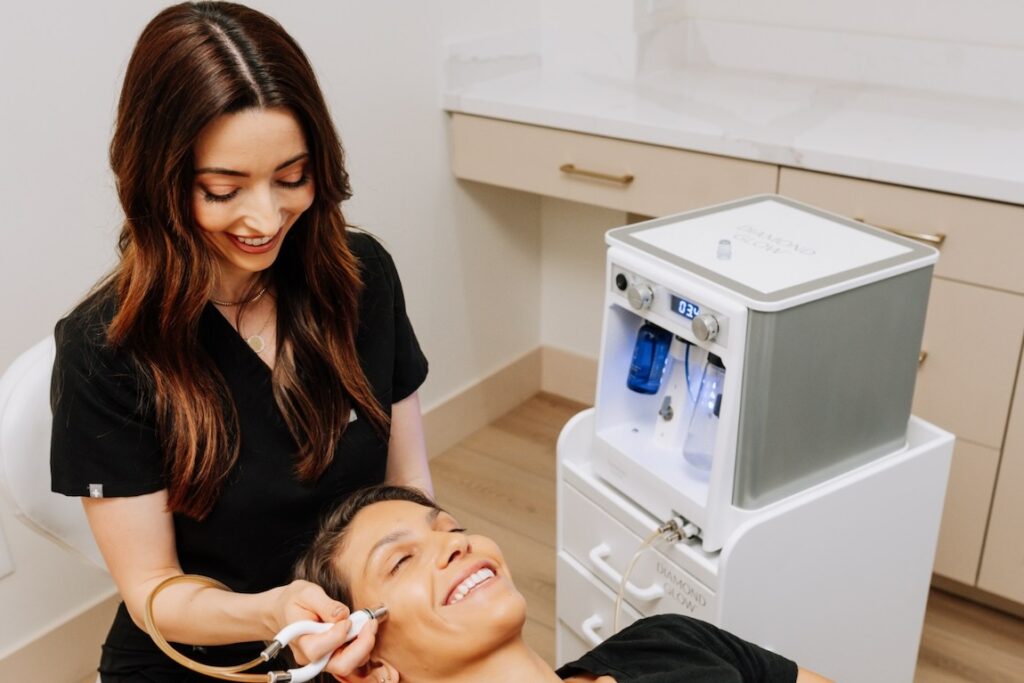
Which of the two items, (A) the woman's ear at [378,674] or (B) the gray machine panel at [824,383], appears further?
(B) the gray machine panel at [824,383]

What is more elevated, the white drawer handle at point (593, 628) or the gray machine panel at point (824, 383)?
the gray machine panel at point (824, 383)

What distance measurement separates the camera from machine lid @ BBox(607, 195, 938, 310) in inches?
54.4

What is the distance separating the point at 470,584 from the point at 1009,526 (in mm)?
1313

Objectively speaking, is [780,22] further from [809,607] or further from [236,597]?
[236,597]

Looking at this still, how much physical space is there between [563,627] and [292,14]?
131 centimetres

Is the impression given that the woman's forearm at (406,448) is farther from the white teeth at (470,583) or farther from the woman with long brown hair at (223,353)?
the white teeth at (470,583)

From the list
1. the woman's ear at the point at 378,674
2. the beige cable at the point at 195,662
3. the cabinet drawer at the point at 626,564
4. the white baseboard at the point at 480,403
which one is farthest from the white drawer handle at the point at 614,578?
the white baseboard at the point at 480,403

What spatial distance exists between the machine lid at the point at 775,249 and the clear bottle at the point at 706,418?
0.13m

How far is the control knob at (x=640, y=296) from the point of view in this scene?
1492 mm

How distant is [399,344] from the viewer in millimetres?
1579

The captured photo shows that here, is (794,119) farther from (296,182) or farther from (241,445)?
(241,445)

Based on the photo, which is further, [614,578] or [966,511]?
[966,511]

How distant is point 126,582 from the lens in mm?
1325

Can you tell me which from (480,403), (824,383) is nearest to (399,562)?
(824,383)
